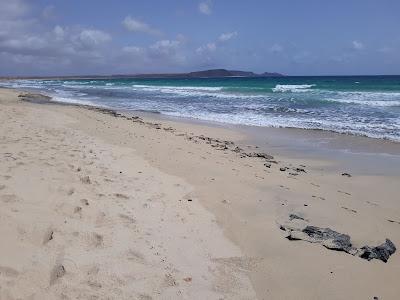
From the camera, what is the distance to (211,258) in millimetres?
3721

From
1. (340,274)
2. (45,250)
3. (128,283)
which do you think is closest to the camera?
(128,283)

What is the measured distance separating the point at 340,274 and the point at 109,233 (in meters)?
2.15

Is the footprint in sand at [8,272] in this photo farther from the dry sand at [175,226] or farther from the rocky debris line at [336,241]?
the rocky debris line at [336,241]

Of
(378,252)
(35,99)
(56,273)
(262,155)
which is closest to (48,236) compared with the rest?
(56,273)

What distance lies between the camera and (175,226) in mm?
4312

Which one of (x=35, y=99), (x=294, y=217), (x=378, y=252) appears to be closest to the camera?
(x=378, y=252)

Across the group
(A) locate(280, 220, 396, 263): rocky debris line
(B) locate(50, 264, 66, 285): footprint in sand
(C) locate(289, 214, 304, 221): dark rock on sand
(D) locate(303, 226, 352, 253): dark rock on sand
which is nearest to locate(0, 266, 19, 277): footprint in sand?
(B) locate(50, 264, 66, 285): footprint in sand

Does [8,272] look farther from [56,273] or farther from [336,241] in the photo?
[336,241]

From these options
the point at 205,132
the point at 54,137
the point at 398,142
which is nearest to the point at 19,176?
the point at 54,137

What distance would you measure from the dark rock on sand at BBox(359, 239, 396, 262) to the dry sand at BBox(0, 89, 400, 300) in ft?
0.23

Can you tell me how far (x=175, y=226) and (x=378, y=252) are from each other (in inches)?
80.9

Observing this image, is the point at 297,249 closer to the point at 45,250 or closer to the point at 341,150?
the point at 45,250

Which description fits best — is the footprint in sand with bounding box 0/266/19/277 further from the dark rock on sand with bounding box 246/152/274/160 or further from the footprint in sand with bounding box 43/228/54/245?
the dark rock on sand with bounding box 246/152/274/160

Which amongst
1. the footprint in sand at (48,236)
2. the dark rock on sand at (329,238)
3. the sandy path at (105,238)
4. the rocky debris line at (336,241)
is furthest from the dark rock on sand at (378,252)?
the footprint in sand at (48,236)
